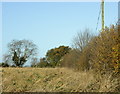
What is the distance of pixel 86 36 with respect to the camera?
993 inches

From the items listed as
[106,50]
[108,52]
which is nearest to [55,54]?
[106,50]

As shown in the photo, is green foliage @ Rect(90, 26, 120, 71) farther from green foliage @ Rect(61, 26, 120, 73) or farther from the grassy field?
the grassy field

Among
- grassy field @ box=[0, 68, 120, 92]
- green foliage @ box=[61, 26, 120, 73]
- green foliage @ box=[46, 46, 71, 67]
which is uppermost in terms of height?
green foliage @ box=[46, 46, 71, 67]

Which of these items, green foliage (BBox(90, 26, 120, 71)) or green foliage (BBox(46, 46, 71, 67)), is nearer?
green foliage (BBox(90, 26, 120, 71))

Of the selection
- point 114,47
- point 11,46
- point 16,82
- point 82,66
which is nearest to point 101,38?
point 114,47

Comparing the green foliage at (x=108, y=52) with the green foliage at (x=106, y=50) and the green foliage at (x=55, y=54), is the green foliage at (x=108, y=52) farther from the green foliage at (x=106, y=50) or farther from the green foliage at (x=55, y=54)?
the green foliage at (x=55, y=54)

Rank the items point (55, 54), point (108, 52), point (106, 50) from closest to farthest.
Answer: point (108, 52) < point (106, 50) < point (55, 54)

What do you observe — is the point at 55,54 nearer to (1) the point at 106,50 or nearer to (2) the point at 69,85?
(2) the point at 69,85

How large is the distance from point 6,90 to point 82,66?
6.74m

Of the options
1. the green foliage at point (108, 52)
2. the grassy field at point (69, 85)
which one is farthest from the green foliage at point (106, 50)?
the grassy field at point (69, 85)

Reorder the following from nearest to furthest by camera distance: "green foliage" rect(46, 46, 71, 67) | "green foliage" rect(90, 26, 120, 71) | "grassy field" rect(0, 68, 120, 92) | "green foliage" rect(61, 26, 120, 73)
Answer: "grassy field" rect(0, 68, 120, 92), "green foliage" rect(61, 26, 120, 73), "green foliage" rect(90, 26, 120, 71), "green foliage" rect(46, 46, 71, 67)

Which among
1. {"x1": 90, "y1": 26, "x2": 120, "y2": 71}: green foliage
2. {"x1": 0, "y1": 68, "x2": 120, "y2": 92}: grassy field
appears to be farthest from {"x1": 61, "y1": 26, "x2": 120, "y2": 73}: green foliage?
{"x1": 0, "y1": 68, "x2": 120, "y2": 92}: grassy field

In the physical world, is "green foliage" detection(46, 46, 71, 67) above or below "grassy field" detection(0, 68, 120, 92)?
above

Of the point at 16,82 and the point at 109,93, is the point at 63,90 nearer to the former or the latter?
the point at 109,93
